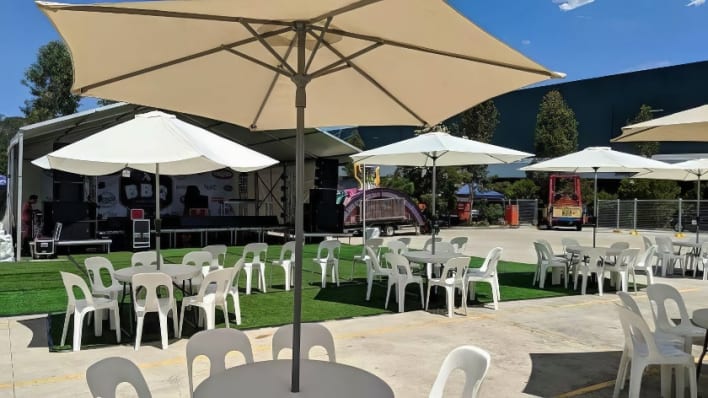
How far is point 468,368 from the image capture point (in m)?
2.38

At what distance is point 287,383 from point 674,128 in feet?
14.5

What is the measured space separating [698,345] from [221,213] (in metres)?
17.3

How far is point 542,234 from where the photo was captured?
72.7 feet

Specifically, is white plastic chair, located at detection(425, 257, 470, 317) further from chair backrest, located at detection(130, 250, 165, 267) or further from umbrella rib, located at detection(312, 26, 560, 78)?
umbrella rib, located at detection(312, 26, 560, 78)

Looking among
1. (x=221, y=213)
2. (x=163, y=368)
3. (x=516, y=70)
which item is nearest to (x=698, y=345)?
(x=516, y=70)

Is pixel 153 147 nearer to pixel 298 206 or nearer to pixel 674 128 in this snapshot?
pixel 298 206

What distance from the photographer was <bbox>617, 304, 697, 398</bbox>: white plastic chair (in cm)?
356

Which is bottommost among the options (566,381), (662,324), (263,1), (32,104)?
(566,381)

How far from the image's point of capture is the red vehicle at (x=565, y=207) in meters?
24.2

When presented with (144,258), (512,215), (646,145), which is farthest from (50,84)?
(646,145)

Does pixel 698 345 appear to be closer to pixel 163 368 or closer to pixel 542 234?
pixel 163 368

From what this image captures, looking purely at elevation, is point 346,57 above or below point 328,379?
above

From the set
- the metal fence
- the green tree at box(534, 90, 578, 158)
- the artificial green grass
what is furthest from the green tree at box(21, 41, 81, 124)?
the metal fence

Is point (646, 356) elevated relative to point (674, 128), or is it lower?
lower
